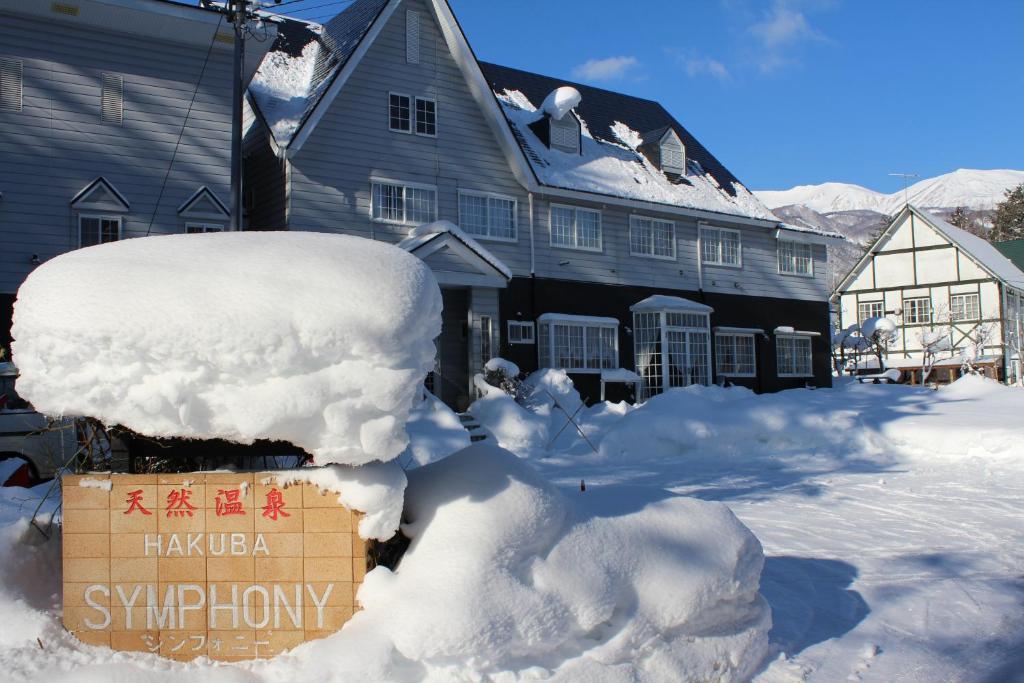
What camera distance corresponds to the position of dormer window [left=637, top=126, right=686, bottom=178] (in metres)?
25.2

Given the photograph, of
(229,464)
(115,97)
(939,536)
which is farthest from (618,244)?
(229,464)

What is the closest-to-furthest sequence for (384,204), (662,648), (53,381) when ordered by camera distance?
(53,381) → (662,648) → (384,204)

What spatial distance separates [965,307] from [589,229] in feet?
83.9

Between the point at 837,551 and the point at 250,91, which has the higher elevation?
the point at 250,91

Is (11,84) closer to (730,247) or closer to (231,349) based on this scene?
(231,349)

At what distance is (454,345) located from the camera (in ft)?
67.3

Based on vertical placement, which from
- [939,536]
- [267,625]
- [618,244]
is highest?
[618,244]

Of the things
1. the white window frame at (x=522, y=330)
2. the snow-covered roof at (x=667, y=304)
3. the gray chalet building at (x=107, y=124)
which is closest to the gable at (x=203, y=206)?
the gray chalet building at (x=107, y=124)

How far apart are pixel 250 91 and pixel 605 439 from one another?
427 inches

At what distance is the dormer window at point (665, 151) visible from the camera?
82.7 ft

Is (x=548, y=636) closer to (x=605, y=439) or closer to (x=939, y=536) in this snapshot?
(x=939, y=536)

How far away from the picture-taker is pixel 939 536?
8.02 m

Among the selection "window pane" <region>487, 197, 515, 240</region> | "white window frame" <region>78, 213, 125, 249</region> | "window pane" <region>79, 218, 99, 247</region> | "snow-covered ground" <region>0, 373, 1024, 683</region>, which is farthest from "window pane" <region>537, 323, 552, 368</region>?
"snow-covered ground" <region>0, 373, 1024, 683</region>

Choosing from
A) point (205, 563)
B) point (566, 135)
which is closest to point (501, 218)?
point (566, 135)
